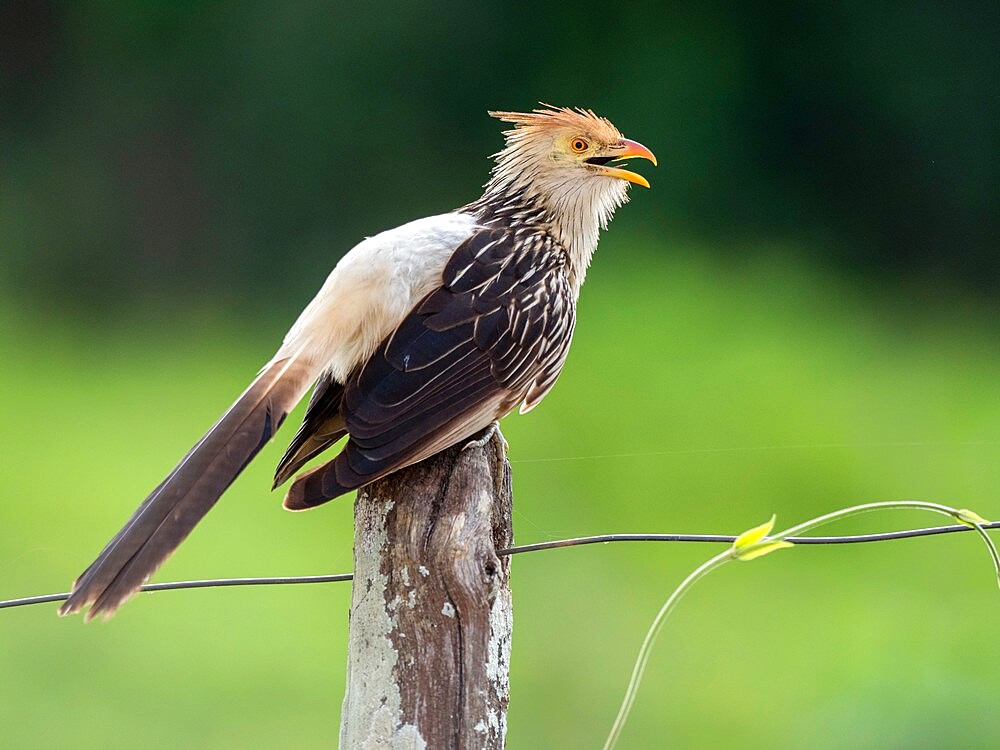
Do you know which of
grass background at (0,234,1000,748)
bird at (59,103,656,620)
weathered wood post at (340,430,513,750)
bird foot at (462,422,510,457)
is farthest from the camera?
grass background at (0,234,1000,748)

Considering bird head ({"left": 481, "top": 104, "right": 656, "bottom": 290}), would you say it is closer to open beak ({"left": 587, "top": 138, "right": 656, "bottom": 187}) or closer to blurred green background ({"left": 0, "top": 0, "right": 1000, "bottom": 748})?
open beak ({"left": 587, "top": 138, "right": 656, "bottom": 187})

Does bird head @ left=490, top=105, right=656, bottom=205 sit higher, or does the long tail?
bird head @ left=490, top=105, right=656, bottom=205

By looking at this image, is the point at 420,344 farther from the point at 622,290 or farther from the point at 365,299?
the point at 622,290

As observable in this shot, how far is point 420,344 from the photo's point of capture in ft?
7.00

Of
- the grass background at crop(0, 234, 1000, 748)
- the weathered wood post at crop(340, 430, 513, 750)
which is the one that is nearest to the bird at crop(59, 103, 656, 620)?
the weathered wood post at crop(340, 430, 513, 750)

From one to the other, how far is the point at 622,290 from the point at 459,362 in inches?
190

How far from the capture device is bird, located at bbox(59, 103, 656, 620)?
1.85m

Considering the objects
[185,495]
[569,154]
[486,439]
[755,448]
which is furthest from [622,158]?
[755,448]

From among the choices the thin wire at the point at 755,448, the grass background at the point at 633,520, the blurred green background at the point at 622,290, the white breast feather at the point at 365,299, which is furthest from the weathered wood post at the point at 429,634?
the thin wire at the point at 755,448

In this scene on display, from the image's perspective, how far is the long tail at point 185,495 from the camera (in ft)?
5.57

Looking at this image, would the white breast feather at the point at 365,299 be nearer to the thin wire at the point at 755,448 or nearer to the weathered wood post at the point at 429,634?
the weathered wood post at the point at 429,634

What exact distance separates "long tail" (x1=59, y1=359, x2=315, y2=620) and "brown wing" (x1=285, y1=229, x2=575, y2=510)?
10cm

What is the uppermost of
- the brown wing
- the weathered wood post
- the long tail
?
the brown wing

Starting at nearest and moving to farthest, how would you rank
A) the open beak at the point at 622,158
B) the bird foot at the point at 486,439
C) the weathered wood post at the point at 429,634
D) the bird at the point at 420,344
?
the weathered wood post at the point at 429,634 < the bird at the point at 420,344 < the bird foot at the point at 486,439 < the open beak at the point at 622,158
